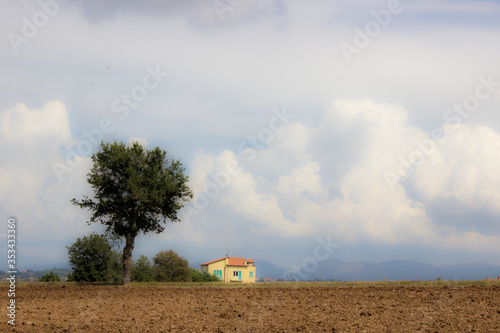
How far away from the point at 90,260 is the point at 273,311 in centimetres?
5995

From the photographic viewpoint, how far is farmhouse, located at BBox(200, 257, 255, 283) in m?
136

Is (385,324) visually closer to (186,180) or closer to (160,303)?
(160,303)

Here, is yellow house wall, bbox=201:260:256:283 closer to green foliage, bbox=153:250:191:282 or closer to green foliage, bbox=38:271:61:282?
green foliage, bbox=153:250:191:282

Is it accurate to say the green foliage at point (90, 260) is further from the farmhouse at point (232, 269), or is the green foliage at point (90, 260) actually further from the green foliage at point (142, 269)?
the farmhouse at point (232, 269)

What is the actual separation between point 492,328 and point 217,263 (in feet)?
422

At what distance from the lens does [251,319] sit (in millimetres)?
19859

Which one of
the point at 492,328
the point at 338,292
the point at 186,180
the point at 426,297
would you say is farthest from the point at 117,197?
the point at 492,328

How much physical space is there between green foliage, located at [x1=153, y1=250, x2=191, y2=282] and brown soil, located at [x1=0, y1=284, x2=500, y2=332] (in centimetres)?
6413

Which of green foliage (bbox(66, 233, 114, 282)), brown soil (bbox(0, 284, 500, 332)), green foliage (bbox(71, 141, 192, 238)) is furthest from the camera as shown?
green foliage (bbox(66, 233, 114, 282))

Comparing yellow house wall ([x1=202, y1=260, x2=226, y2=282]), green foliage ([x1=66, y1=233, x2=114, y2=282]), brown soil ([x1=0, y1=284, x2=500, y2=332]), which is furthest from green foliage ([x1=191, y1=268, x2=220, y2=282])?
brown soil ([x1=0, y1=284, x2=500, y2=332])

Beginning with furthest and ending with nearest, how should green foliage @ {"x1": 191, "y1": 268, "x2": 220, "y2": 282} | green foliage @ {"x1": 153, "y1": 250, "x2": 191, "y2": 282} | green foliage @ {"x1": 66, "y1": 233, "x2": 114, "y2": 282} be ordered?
green foliage @ {"x1": 191, "y1": 268, "x2": 220, "y2": 282} → green foliage @ {"x1": 153, "y1": 250, "x2": 191, "y2": 282} → green foliage @ {"x1": 66, "y1": 233, "x2": 114, "y2": 282}

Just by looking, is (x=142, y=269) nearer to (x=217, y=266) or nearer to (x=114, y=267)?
(x=114, y=267)

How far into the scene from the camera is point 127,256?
42.7m

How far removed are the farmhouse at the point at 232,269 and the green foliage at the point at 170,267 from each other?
133 ft
